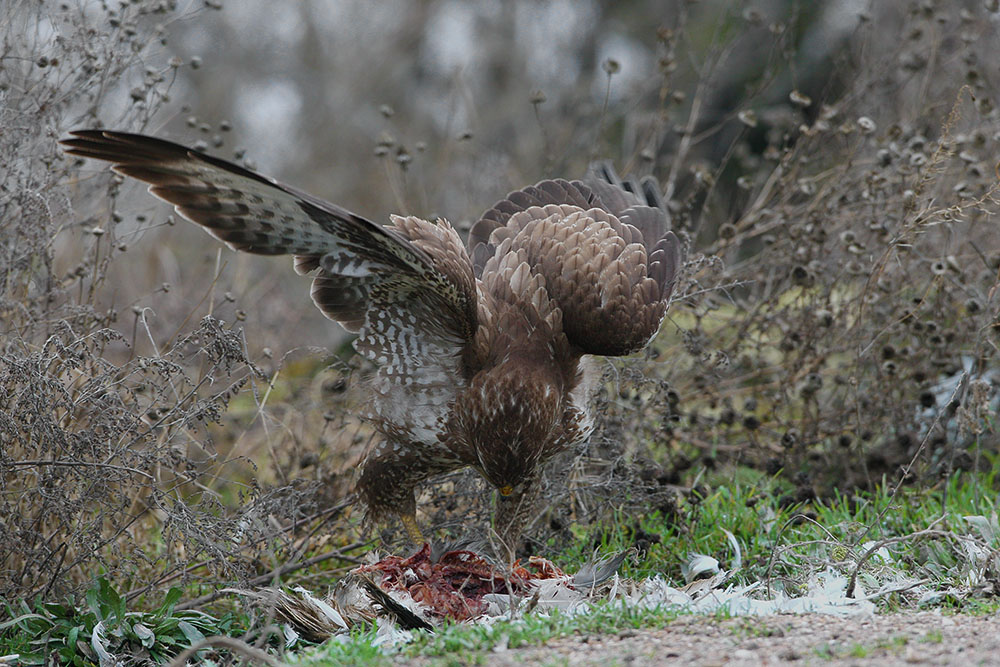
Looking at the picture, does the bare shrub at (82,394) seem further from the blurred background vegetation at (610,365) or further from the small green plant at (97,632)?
the small green plant at (97,632)

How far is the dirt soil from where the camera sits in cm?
301

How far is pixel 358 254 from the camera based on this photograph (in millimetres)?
4168

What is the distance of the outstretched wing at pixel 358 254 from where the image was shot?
3.76 metres

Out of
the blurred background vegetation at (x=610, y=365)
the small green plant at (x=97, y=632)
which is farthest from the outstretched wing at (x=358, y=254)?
the small green plant at (x=97, y=632)

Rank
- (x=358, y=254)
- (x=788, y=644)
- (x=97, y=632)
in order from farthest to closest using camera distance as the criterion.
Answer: (x=358, y=254) < (x=97, y=632) < (x=788, y=644)

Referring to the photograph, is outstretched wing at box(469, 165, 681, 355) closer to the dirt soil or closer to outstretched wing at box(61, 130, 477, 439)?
outstretched wing at box(61, 130, 477, 439)

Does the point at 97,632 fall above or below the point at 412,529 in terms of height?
below

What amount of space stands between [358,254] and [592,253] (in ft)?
3.74

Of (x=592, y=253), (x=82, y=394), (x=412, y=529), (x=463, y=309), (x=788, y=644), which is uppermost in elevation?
(x=592, y=253)

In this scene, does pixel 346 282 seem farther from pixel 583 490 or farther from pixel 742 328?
pixel 742 328

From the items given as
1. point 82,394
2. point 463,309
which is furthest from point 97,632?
point 463,309

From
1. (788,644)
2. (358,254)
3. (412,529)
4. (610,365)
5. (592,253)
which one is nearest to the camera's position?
(788,644)

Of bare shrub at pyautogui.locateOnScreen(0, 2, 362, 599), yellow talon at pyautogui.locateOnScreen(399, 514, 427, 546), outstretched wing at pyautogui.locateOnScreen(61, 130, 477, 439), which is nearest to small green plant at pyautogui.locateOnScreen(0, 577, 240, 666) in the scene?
bare shrub at pyautogui.locateOnScreen(0, 2, 362, 599)

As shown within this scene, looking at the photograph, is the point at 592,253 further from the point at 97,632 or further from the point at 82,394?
the point at 97,632
